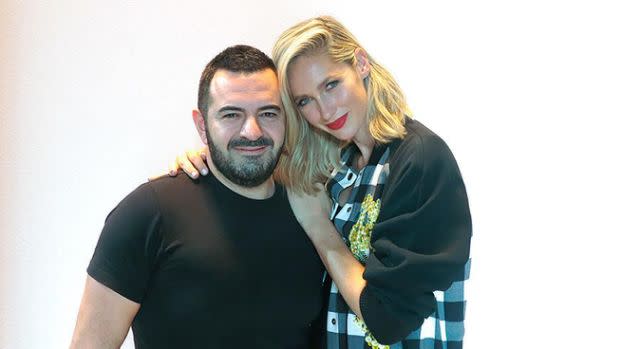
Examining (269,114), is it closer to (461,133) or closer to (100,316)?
(100,316)

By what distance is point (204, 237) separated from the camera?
53.4 inches

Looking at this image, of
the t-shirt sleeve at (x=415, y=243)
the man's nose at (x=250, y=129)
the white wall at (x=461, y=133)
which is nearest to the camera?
the t-shirt sleeve at (x=415, y=243)

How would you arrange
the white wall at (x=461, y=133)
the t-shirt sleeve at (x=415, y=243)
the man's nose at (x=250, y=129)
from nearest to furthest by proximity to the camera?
the t-shirt sleeve at (x=415, y=243) → the man's nose at (x=250, y=129) → the white wall at (x=461, y=133)

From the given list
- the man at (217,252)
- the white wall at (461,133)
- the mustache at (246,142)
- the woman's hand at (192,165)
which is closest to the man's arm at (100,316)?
the man at (217,252)

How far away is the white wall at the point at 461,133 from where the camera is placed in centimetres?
173

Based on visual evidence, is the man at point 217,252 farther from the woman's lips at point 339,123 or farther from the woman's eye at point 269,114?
the woman's lips at point 339,123

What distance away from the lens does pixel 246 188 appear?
1449 millimetres

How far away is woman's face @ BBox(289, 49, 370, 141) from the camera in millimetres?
1375

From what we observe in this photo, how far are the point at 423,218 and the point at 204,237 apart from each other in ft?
1.43

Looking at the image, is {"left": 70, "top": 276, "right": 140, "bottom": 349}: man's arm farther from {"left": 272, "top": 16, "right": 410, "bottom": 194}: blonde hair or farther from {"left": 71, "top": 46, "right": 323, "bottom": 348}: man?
{"left": 272, "top": 16, "right": 410, "bottom": 194}: blonde hair

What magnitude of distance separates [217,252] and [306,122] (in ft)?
1.19

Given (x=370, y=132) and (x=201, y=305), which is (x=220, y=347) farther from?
(x=370, y=132)

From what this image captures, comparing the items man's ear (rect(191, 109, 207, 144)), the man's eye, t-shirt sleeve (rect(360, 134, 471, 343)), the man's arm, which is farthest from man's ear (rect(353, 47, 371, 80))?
the man's arm

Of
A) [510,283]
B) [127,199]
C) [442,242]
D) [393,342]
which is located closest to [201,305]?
[127,199]
